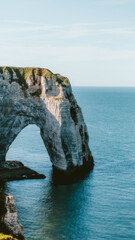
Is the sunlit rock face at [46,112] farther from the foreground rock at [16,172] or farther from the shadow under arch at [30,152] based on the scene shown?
the shadow under arch at [30,152]

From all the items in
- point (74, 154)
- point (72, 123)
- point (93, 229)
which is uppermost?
point (72, 123)

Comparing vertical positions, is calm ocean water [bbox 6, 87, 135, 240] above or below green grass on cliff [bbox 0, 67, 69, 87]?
below

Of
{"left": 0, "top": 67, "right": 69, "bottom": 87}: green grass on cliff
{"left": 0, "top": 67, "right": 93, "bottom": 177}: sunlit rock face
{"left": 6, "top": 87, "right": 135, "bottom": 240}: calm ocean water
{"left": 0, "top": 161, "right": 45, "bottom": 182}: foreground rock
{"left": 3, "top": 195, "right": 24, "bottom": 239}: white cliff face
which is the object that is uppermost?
{"left": 0, "top": 67, "right": 69, "bottom": 87}: green grass on cliff

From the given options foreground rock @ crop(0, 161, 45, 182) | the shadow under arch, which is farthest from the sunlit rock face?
the shadow under arch

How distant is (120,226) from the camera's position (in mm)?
71750

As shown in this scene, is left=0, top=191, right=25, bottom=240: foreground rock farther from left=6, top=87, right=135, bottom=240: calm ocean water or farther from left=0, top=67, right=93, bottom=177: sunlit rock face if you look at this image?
left=0, top=67, right=93, bottom=177: sunlit rock face

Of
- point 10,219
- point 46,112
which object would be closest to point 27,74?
point 46,112

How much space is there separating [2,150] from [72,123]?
19.5 meters

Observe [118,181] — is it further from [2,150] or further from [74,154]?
[2,150]

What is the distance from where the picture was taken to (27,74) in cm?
10350

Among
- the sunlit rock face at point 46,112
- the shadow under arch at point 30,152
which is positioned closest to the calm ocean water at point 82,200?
the shadow under arch at point 30,152

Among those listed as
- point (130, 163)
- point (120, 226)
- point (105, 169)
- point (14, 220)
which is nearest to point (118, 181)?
point (105, 169)

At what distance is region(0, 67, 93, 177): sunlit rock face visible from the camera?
99.5 m

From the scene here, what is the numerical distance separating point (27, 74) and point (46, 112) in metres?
11.3
